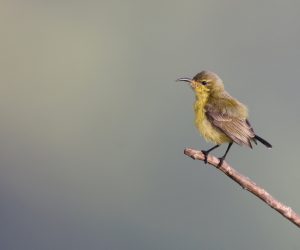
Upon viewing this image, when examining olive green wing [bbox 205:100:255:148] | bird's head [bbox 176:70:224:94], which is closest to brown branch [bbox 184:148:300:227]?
olive green wing [bbox 205:100:255:148]

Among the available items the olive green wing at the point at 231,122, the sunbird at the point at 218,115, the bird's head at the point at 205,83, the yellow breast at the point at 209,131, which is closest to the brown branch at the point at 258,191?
the sunbird at the point at 218,115

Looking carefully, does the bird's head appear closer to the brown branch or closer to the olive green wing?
the olive green wing

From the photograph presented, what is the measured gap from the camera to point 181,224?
9800 cm

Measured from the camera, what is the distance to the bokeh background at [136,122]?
94.8 metres

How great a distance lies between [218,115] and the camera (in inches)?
359

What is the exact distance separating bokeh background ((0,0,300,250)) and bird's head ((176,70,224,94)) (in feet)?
201

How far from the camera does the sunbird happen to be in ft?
29.1

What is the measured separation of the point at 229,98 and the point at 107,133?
112m

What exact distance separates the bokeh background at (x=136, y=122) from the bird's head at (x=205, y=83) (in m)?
61.2

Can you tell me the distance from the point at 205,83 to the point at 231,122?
704mm

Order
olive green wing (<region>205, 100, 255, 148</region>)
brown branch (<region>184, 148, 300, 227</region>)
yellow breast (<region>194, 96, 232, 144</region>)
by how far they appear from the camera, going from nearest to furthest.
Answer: brown branch (<region>184, 148, 300, 227</region>) < olive green wing (<region>205, 100, 255, 148</region>) < yellow breast (<region>194, 96, 232, 144</region>)

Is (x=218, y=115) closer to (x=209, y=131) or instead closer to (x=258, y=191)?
(x=209, y=131)

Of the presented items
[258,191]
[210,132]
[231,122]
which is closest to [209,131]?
[210,132]

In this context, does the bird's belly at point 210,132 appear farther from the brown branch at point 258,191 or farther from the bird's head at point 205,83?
the brown branch at point 258,191
